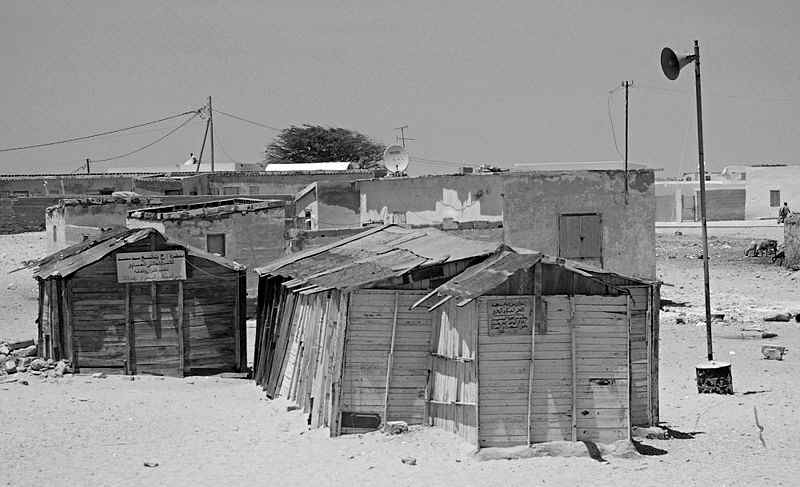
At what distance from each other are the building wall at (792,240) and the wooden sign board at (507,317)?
79.3ft

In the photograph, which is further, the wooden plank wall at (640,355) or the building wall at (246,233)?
the building wall at (246,233)

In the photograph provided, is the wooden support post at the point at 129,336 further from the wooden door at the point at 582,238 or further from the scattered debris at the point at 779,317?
the scattered debris at the point at 779,317

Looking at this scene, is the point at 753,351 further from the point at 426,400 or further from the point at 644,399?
the point at 426,400

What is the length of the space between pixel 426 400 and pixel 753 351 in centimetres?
1006

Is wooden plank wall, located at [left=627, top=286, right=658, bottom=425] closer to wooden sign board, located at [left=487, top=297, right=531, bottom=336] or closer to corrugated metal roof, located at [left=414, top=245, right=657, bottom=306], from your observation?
corrugated metal roof, located at [left=414, top=245, right=657, bottom=306]

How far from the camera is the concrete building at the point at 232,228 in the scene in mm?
25953

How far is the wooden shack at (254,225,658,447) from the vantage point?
12.8 metres

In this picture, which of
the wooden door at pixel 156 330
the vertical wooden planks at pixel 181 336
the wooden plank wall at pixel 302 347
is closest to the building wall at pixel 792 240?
the wooden plank wall at pixel 302 347

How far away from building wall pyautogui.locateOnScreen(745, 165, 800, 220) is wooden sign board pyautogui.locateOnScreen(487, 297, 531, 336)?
3921 cm

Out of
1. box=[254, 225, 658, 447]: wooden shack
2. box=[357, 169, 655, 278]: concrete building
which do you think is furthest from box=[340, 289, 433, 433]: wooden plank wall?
box=[357, 169, 655, 278]: concrete building

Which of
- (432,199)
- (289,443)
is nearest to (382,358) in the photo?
(289,443)

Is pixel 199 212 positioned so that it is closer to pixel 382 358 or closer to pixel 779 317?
pixel 382 358

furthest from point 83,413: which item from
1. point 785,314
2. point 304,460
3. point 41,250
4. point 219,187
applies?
point 219,187

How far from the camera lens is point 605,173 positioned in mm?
26047
